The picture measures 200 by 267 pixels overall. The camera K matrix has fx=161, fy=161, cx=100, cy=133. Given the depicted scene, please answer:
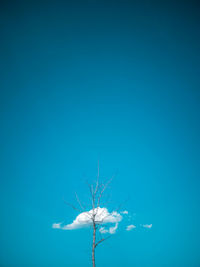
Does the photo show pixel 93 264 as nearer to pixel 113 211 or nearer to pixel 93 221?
pixel 93 221

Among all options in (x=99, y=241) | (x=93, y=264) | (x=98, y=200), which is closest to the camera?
(x=93, y=264)

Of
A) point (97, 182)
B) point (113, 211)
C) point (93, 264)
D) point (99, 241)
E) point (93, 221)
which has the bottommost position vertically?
point (93, 264)

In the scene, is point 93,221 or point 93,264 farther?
point 93,221

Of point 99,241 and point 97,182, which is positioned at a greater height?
point 97,182

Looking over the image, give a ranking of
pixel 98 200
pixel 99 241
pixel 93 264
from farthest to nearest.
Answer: pixel 98 200, pixel 99 241, pixel 93 264

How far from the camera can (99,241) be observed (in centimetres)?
882

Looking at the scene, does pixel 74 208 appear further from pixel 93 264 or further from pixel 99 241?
pixel 93 264

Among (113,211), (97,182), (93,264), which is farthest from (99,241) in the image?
(97,182)

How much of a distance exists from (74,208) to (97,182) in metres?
2.14

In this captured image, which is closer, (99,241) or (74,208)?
(99,241)

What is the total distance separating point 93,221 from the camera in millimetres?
9070

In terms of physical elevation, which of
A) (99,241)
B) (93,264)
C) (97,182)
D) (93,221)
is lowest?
(93,264)

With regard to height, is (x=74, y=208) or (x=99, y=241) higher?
(x=74, y=208)

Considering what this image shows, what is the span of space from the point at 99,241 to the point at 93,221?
1047 mm
